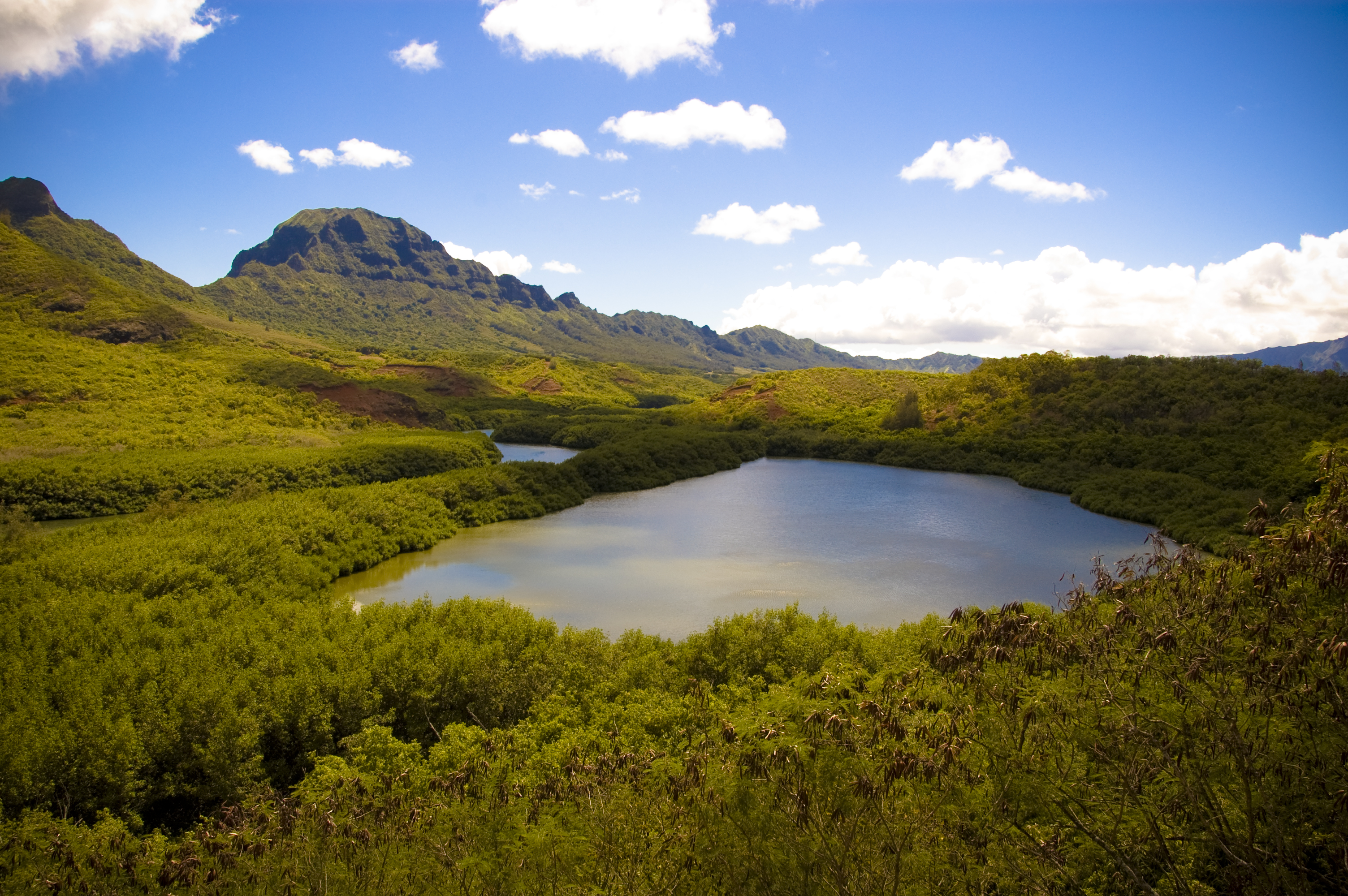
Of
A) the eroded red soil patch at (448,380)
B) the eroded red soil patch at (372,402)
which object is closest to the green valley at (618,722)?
the eroded red soil patch at (372,402)

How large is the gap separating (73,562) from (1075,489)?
4881 centimetres

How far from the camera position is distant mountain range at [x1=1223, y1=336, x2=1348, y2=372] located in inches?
4732

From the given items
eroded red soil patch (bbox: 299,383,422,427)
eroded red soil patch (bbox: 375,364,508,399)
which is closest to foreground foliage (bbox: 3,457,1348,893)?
eroded red soil patch (bbox: 299,383,422,427)

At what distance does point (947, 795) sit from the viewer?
7.26 meters

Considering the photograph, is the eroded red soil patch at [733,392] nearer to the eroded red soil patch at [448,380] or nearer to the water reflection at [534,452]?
the water reflection at [534,452]

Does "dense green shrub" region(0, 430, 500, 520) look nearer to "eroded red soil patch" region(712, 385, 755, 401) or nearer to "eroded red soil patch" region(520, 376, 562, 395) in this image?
"eroded red soil patch" region(712, 385, 755, 401)

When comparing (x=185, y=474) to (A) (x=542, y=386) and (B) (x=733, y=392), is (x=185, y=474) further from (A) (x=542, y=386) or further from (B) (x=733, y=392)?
(A) (x=542, y=386)

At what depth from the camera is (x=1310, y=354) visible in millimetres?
139000

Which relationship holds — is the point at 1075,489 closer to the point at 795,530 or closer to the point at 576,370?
the point at 795,530

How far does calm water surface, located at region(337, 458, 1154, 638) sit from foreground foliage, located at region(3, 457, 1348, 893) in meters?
12.2

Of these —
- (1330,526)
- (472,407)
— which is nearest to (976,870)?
(1330,526)

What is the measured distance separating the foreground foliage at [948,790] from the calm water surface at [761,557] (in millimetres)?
12235

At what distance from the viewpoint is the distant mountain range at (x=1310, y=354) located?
12019cm

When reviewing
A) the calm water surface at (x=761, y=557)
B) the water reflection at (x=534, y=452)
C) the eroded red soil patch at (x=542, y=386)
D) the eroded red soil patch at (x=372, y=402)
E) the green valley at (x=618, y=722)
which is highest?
the eroded red soil patch at (x=542, y=386)
